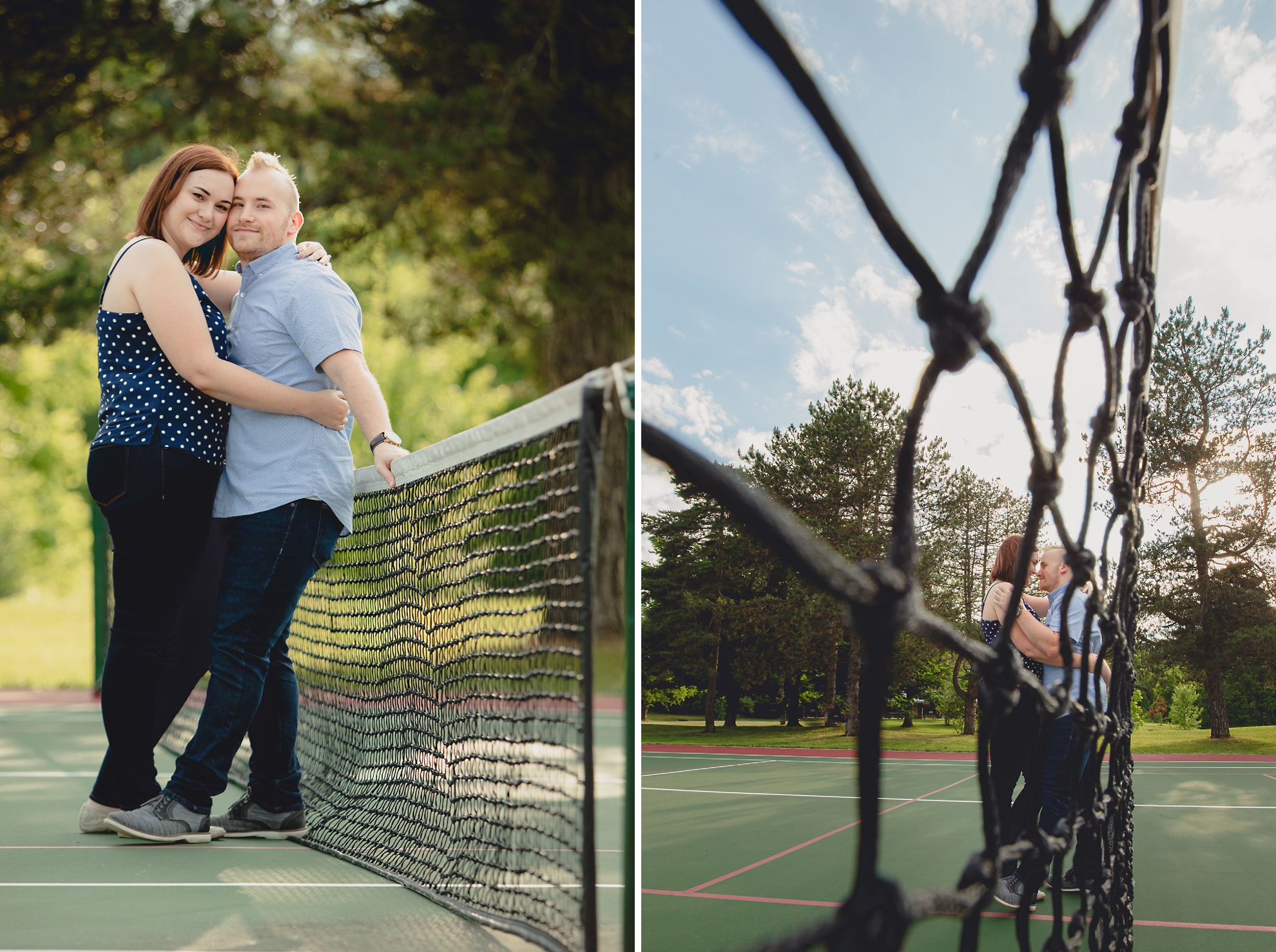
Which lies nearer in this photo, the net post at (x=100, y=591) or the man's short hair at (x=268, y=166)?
the man's short hair at (x=268, y=166)

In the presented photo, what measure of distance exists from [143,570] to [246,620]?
16 centimetres

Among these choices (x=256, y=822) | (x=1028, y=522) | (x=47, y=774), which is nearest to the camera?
(x=1028, y=522)

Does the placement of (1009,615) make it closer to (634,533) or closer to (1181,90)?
(634,533)

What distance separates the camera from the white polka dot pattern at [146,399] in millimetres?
1272

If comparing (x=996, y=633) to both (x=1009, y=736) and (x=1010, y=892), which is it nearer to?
(x=1009, y=736)

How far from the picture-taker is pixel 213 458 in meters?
1.32

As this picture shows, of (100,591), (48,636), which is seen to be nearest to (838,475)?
(100,591)

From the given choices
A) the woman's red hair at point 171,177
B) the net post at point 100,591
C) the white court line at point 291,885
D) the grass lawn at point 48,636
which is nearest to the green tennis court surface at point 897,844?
the white court line at point 291,885

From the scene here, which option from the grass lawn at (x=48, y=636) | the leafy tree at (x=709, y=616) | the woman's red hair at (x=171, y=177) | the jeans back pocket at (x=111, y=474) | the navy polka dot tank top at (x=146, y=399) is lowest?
the grass lawn at (x=48, y=636)

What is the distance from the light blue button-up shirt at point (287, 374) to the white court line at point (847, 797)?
2.16 feet

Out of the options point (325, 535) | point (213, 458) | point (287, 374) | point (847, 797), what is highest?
point (287, 374)

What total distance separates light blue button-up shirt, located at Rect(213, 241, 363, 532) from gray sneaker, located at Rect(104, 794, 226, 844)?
39cm

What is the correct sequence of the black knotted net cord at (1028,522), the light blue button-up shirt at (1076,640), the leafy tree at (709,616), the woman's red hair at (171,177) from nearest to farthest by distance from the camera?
the black knotted net cord at (1028,522)
the leafy tree at (709,616)
the light blue button-up shirt at (1076,640)
the woman's red hair at (171,177)

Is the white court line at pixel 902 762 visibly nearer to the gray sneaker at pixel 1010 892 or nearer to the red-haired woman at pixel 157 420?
the gray sneaker at pixel 1010 892
